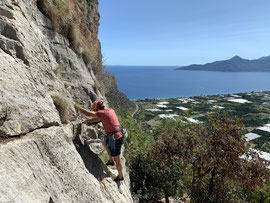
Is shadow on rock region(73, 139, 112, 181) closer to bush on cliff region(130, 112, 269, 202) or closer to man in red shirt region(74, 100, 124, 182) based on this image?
man in red shirt region(74, 100, 124, 182)

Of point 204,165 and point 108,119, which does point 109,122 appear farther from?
point 204,165

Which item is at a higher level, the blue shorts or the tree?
the blue shorts

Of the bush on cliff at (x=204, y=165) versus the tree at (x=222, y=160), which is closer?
the tree at (x=222, y=160)

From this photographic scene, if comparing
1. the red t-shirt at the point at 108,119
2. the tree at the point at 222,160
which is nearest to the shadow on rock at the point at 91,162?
the red t-shirt at the point at 108,119

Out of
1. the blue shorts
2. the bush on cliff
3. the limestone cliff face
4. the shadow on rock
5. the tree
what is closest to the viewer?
the limestone cliff face

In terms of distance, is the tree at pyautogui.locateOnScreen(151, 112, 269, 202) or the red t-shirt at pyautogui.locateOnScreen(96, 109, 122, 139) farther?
the tree at pyautogui.locateOnScreen(151, 112, 269, 202)

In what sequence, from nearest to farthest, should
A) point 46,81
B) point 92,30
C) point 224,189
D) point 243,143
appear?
point 46,81 → point 243,143 → point 224,189 → point 92,30

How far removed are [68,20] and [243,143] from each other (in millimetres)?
10499

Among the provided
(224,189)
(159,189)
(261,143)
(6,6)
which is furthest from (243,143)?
(261,143)

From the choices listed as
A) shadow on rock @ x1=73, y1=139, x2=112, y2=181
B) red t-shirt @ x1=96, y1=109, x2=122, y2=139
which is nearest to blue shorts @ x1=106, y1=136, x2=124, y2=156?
red t-shirt @ x1=96, y1=109, x2=122, y2=139

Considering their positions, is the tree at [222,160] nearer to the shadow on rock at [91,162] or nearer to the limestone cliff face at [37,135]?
the limestone cliff face at [37,135]

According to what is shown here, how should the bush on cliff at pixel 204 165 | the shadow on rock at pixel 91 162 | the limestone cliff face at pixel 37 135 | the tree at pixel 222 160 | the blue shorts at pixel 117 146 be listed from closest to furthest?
the limestone cliff face at pixel 37 135 → the shadow on rock at pixel 91 162 → the blue shorts at pixel 117 146 → the tree at pixel 222 160 → the bush on cliff at pixel 204 165

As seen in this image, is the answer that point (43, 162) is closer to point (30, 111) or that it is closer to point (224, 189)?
point (30, 111)

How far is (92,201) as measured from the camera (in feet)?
15.2
